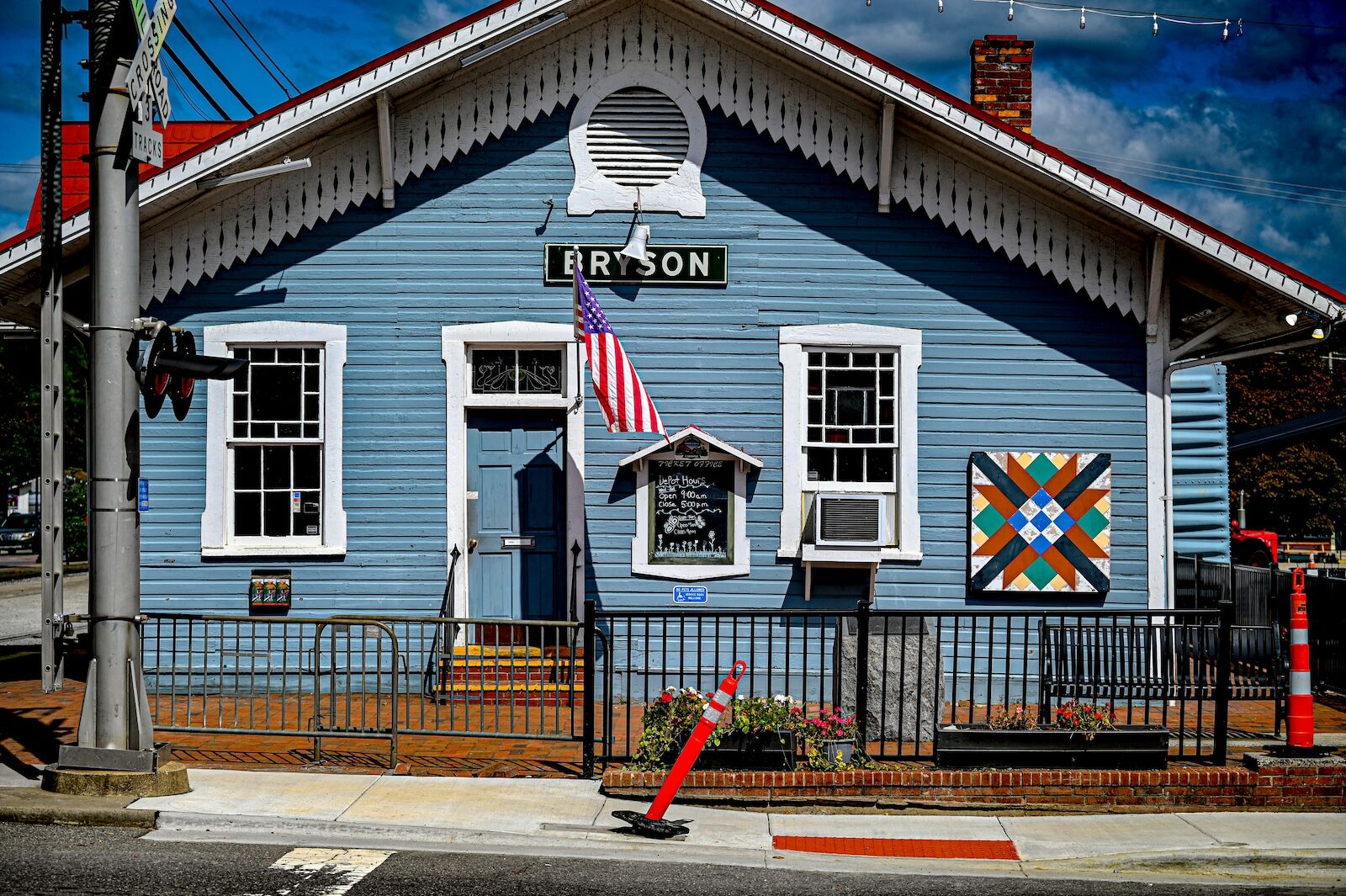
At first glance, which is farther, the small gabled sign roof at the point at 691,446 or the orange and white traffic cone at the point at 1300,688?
the small gabled sign roof at the point at 691,446

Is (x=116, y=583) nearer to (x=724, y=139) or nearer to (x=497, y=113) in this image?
(x=497, y=113)

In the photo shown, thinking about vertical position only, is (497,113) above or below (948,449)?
above

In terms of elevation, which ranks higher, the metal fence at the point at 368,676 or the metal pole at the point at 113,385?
the metal pole at the point at 113,385

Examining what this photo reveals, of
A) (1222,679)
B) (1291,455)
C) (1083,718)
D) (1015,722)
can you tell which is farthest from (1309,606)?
(1291,455)

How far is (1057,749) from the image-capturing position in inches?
356

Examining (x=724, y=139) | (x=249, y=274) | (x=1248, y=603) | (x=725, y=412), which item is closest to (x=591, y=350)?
(x=725, y=412)

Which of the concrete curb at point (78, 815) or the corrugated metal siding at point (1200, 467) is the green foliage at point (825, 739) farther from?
the corrugated metal siding at point (1200, 467)

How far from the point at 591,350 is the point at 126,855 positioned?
19.1 feet

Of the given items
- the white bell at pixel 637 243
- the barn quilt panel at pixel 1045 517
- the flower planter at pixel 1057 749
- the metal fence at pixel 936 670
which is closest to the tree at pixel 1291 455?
the barn quilt panel at pixel 1045 517

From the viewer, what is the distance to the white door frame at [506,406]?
41.0 ft

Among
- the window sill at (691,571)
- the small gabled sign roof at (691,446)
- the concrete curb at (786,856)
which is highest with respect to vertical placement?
the small gabled sign roof at (691,446)

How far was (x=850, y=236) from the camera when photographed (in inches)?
497

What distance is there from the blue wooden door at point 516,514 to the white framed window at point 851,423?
2.21m

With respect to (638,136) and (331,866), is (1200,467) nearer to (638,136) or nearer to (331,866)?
(638,136)
